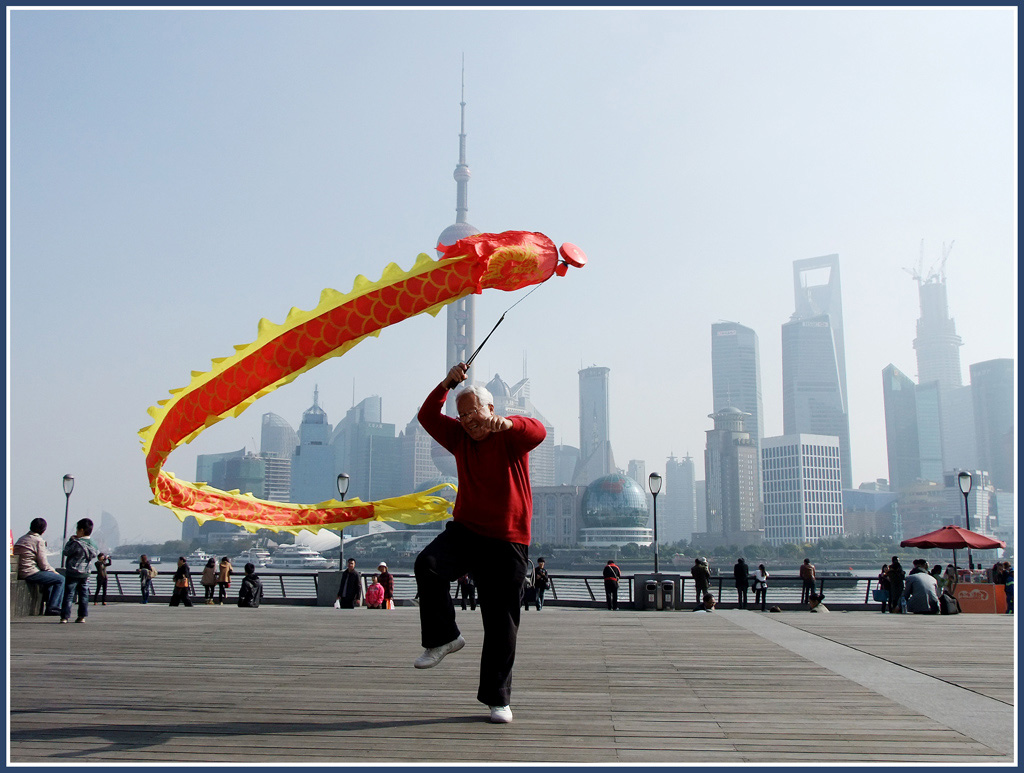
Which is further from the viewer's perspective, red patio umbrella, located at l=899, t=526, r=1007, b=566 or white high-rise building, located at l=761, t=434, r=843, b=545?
white high-rise building, located at l=761, t=434, r=843, b=545

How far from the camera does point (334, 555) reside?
6019 inches

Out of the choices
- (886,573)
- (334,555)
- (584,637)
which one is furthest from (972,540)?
(334,555)

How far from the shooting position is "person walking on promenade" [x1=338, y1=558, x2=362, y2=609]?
19.0 m

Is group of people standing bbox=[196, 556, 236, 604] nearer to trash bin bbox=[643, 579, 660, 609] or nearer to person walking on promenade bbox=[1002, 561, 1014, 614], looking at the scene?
trash bin bbox=[643, 579, 660, 609]

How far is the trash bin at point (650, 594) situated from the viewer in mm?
20219

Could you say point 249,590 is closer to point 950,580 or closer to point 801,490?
point 950,580

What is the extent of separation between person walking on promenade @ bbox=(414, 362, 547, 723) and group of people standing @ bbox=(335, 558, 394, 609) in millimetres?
13918

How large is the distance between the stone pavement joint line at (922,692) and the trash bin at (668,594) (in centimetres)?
1094

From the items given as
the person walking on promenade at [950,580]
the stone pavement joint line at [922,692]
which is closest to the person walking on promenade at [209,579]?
the stone pavement joint line at [922,692]

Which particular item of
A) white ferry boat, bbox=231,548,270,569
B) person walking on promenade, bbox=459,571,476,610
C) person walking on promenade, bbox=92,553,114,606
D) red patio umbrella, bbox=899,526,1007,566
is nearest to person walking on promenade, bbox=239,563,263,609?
person walking on promenade, bbox=92,553,114,606

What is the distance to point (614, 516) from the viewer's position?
142m

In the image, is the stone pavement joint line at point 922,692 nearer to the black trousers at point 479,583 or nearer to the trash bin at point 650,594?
the black trousers at point 479,583

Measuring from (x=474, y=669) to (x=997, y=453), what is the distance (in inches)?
8094

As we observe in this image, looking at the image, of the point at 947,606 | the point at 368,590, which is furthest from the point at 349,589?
the point at 947,606
